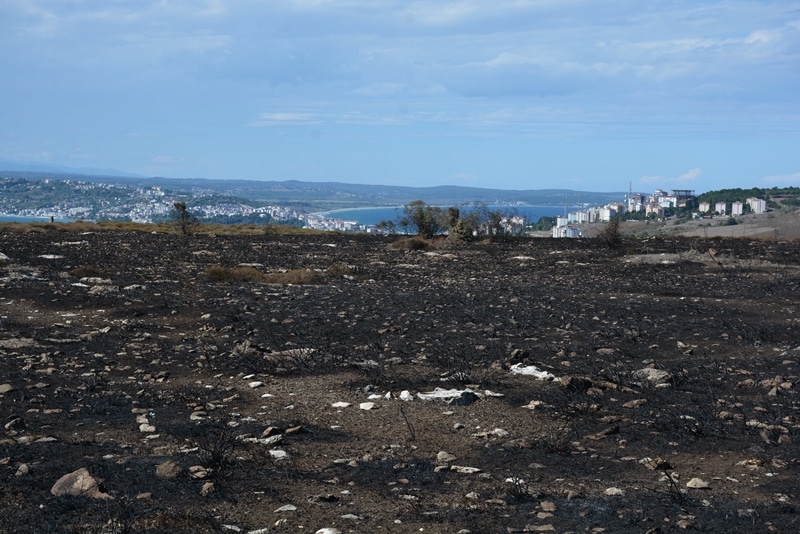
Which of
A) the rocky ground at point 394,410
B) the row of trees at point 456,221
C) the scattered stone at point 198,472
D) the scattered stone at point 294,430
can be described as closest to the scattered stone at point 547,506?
the rocky ground at point 394,410

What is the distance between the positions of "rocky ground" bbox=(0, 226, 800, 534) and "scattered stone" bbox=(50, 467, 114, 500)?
0.04 ft

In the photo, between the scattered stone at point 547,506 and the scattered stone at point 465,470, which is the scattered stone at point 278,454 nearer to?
the scattered stone at point 465,470

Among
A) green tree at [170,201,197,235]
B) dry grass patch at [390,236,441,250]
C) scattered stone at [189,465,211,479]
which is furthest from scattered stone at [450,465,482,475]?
green tree at [170,201,197,235]

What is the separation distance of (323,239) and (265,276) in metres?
14.8

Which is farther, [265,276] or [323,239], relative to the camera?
[323,239]

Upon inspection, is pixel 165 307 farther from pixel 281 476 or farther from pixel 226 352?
pixel 281 476

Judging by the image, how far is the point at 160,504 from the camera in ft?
14.4

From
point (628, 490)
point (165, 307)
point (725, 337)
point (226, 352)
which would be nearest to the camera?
point (628, 490)

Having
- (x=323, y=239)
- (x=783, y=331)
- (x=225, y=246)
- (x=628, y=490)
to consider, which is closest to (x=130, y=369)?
(x=628, y=490)

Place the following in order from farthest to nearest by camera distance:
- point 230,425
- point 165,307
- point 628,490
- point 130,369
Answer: point 165,307, point 130,369, point 230,425, point 628,490

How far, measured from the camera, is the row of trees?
32188 mm

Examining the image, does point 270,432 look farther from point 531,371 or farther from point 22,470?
point 531,371

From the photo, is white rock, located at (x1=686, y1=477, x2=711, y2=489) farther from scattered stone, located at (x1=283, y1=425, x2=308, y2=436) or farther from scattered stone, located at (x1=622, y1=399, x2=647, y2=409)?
scattered stone, located at (x1=283, y1=425, x2=308, y2=436)

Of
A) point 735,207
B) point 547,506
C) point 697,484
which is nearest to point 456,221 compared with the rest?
point 697,484
